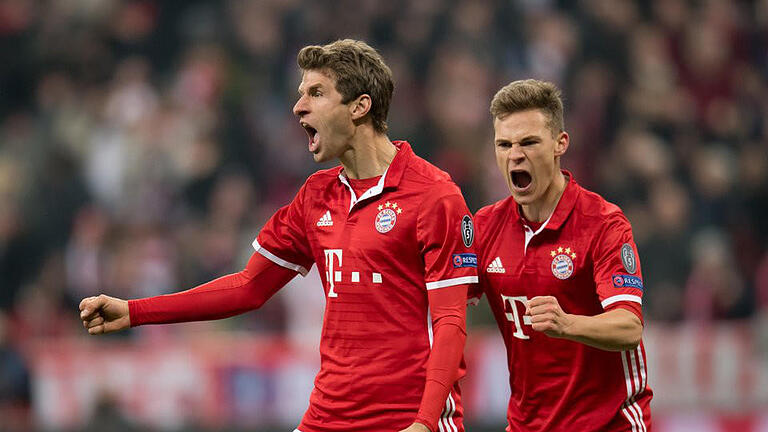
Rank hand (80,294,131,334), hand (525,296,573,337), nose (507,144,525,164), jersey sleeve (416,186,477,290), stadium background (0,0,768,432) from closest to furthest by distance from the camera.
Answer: hand (525,296,573,337) < jersey sleeve (416,186,477,290) < hand (80,294,131,334) < nose (507,144,525,164) < stadium background (0,0,768,432)

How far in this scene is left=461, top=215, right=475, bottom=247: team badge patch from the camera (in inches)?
177

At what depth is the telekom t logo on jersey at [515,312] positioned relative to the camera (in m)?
4.79

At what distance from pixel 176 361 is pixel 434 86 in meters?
3.72

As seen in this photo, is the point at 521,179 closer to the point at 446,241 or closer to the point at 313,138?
the point at 446,241

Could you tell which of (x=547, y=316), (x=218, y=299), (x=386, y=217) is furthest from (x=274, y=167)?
(x=547, y=316)

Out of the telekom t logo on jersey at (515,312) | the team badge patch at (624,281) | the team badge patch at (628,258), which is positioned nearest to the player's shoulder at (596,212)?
the team badge patch at (628,258)

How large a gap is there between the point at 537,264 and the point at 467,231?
42 centimetres

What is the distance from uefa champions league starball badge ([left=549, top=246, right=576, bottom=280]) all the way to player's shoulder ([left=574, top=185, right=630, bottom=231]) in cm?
14

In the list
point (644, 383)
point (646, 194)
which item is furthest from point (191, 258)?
Result: point (644, 383)

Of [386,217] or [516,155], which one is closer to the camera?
[386,217]

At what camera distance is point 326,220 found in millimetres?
4711

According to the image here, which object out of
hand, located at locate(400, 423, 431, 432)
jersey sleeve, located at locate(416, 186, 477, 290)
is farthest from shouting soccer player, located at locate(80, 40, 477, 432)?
hand, located at locate(400, 423, 431, 432)

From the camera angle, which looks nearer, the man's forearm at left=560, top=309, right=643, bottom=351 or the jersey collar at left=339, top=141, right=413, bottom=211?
the man's forearm at left=560, top=309, right=643, bottom=351

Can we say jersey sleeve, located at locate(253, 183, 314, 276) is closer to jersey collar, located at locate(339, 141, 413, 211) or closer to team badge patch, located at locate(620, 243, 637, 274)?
jersey collar, located at locate(339, 141, 413, 211)
